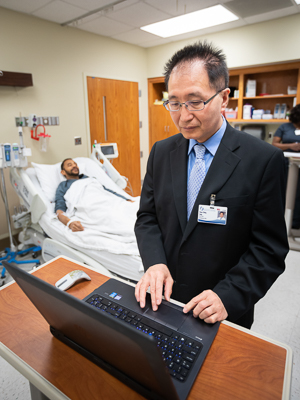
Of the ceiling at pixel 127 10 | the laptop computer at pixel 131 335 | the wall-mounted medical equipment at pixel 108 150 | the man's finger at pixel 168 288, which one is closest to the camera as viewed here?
the laptop computer at pixel 131 335

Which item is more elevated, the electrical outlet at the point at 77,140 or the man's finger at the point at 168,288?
the electrical outlet at the point at 77,140

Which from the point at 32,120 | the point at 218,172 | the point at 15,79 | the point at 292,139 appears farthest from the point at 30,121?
the point at 292,139

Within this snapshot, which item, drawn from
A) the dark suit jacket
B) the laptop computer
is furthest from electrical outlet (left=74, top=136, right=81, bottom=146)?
the laptop computer

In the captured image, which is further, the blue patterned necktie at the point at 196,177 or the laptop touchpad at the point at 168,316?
the blue patterned necktie at the point at 196,177

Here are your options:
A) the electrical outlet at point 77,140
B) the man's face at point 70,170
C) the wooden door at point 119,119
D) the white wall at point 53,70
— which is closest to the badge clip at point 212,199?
the man's face at point 70,170

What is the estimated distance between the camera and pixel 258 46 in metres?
3.95

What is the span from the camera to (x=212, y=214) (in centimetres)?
95

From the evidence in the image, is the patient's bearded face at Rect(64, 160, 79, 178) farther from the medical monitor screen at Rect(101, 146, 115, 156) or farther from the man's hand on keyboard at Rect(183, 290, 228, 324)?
the man's hand on keyboard at Rect(183, 290, 228, 324)

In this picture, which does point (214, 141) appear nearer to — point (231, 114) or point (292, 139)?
point (292, 139)

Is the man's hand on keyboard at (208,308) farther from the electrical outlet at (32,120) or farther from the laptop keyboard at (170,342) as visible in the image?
the electrical outlet at (32,120)

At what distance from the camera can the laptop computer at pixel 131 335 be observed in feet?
1.63

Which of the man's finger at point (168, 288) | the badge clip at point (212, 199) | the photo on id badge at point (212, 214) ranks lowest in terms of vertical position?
the man's finger at point (168, 288)

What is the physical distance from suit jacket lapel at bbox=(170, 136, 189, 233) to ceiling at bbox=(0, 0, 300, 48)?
2666mm

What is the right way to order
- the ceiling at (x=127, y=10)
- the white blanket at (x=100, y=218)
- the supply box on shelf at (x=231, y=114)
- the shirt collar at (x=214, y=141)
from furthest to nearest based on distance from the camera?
the supply box on shelf at (x=231, y=114), the ceiling at (x=127, y=10), the white blanket at (x=100, y=218), the shirt collar at (x=214, y=141)
